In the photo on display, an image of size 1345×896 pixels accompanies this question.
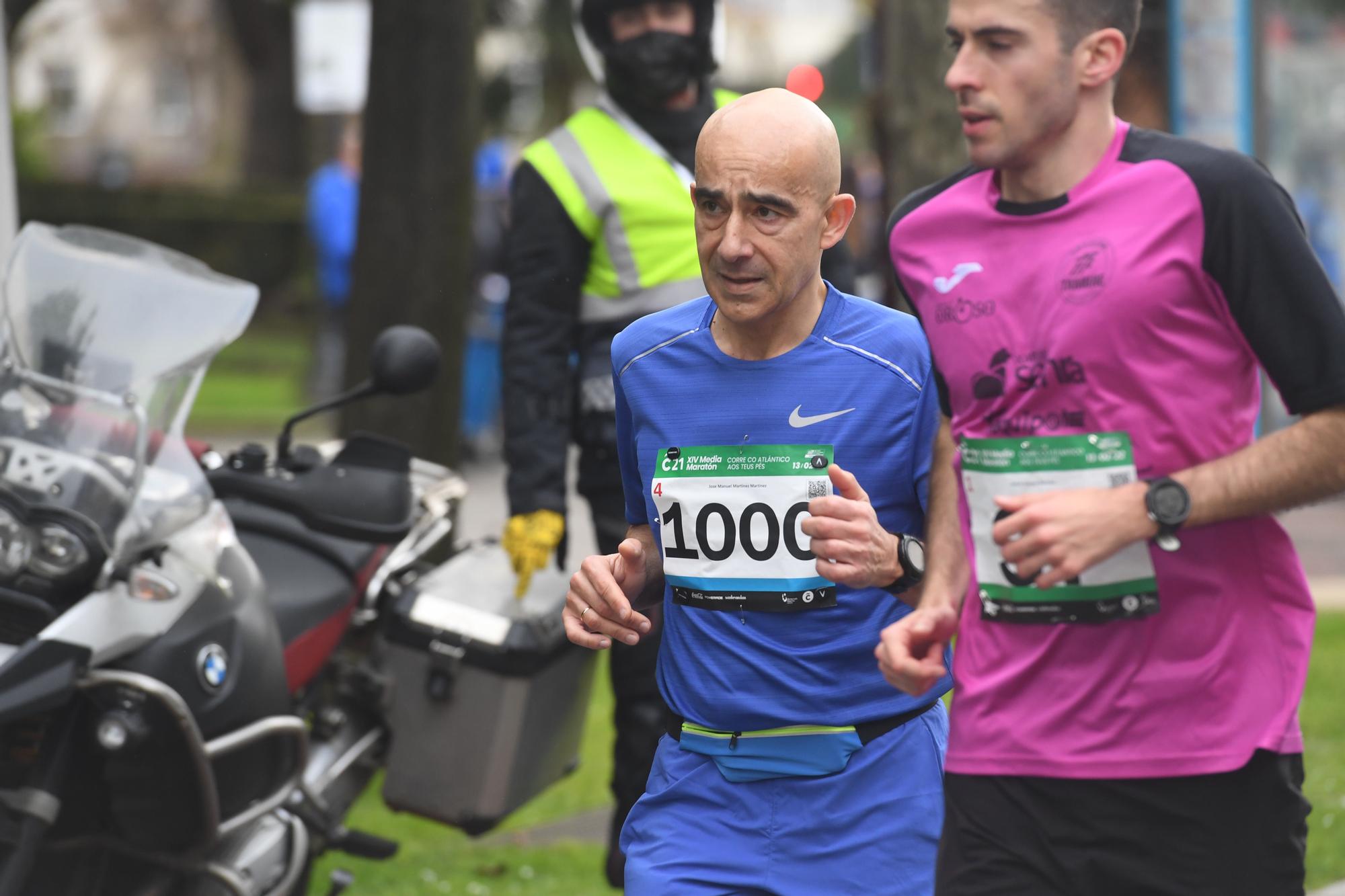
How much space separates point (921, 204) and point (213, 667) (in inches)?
70.4

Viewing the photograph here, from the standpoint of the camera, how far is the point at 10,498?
12.1ft

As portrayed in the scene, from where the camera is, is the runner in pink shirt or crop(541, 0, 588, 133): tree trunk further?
crop(541, 0, 588, 133): tree trunk

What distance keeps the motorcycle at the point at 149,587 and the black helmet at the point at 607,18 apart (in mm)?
992

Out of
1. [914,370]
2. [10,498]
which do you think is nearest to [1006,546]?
[914,370]

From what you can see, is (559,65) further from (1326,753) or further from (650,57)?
(650,57)

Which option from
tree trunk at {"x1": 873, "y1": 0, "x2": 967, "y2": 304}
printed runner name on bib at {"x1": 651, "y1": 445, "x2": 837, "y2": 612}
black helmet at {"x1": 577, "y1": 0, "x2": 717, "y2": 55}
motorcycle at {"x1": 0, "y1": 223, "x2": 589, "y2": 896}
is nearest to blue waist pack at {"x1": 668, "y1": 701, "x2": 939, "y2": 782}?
printed runner name on bib at {"x1": 651, "y1": 445, "x2": 837, "y2": 612}

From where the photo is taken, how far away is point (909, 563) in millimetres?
3064

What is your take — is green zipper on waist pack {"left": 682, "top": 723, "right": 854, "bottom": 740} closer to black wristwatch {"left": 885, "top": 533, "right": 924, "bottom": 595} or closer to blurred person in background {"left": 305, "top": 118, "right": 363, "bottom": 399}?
black wristwatch {"left": 885, "top": 533, "right": 924, "bottom": 595}

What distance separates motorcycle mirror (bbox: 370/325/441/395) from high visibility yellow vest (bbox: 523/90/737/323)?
1.86ft

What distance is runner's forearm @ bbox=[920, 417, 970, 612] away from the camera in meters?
3.00

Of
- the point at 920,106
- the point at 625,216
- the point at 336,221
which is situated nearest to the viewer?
the point at 625,216

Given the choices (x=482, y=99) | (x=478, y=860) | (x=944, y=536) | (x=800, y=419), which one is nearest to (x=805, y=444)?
(x=800, y=419)

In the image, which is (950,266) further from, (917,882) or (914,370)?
(917,882)

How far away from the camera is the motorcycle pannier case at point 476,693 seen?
4.88 m
